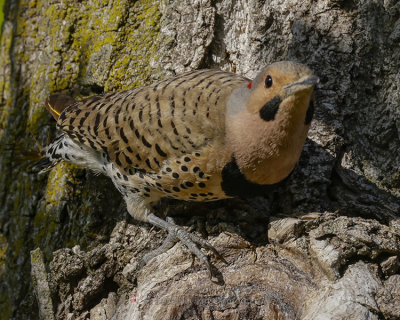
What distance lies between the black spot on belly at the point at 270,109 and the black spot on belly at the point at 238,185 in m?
0.35

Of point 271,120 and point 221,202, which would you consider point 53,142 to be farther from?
point 271,120

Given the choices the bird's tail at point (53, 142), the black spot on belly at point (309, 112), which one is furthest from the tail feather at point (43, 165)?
the black spot on belly at point (309, 112)

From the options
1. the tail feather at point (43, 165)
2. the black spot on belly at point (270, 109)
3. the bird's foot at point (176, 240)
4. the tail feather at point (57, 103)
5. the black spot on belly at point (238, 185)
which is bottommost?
the bird's foot at point (176, 240)

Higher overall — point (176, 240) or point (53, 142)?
point (53, 142)

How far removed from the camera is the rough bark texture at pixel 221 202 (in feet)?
10.5

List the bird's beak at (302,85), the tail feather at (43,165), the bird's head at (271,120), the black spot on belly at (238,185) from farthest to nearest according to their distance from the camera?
the tail feather at (43,165), the black spot on belly at (238,185), the bird's head at (271,120), the bird's beak at (302,85)

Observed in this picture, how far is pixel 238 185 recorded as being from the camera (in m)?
3.58

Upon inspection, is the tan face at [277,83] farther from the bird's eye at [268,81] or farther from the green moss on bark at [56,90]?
the green moss on bark at [56,90]

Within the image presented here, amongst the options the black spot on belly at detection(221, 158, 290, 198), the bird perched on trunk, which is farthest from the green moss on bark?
the black spot on belly at detection(221, 158, 290, 198)

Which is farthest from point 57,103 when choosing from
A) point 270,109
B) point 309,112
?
point 309,112

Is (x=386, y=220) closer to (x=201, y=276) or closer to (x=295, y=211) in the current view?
(x=295, y=211)

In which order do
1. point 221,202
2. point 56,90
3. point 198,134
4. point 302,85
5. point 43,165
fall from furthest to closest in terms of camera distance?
point 56,90 → point 43,165 → point 221,202 → point 198,134 → point 302,85

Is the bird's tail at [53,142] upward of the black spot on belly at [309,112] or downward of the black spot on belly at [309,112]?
downward

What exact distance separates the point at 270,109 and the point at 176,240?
106cm
